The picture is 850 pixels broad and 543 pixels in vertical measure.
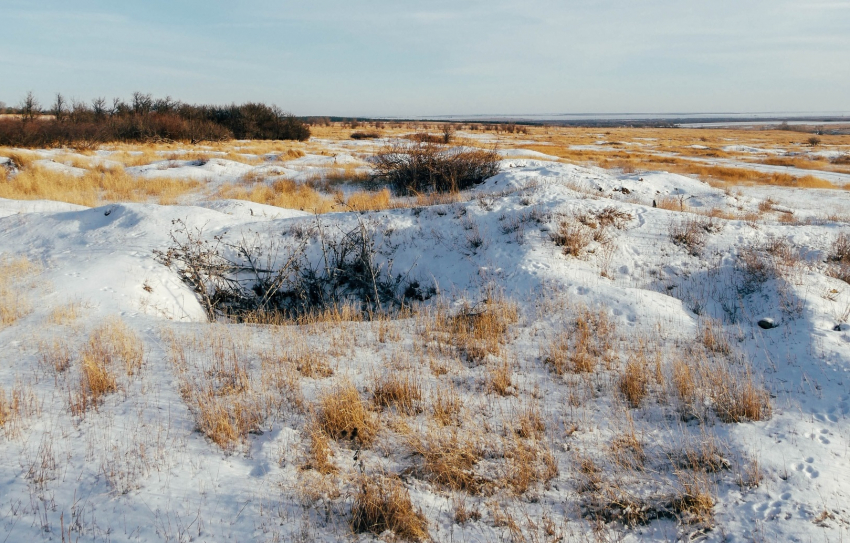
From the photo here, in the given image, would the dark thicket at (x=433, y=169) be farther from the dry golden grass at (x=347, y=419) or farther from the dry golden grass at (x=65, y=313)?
the dry golden grass at (x=347, y=419)

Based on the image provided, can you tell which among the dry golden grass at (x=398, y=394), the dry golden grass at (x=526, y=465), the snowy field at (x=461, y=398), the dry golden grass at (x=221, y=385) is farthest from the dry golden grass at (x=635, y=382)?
the dry golden grass at (x=221, y=385)

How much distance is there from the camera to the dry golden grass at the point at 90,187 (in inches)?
555

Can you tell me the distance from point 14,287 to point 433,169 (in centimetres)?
1132

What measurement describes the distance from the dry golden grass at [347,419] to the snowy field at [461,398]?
0.06 ft

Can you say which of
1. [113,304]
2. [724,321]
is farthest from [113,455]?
[724,321]

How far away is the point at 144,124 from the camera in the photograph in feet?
101

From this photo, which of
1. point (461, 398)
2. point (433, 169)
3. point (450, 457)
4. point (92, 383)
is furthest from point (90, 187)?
point (450, 457)

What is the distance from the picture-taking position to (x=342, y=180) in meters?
17.2

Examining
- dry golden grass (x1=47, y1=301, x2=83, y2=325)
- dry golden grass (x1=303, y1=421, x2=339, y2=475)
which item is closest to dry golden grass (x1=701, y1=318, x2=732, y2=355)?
dry golden grass (x1=303, y1=421, x2=339, y2=475)

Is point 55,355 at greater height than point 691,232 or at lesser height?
lesser

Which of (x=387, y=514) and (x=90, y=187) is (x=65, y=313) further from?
(x=90, y=187)

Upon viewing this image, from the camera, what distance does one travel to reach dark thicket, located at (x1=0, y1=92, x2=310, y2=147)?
24.9 m

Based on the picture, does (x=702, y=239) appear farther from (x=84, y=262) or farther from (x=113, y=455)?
(x=84, y=262)

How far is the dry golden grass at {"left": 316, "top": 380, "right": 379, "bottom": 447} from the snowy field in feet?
0.06
